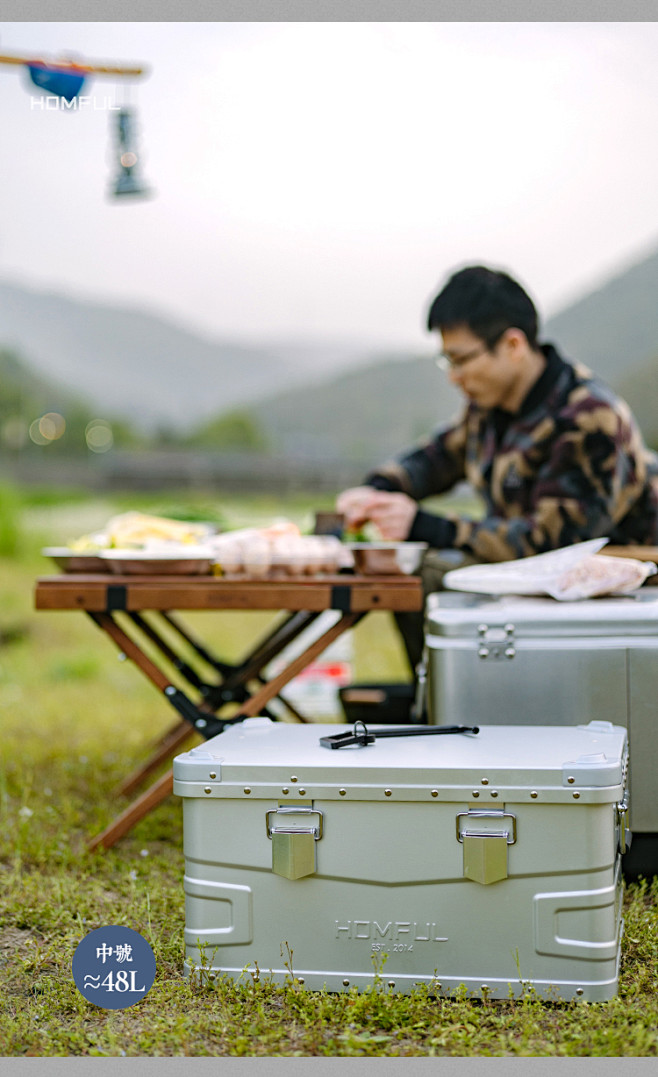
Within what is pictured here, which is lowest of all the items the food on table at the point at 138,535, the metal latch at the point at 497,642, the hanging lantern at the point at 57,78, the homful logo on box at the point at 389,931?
the homful logo on box at the point at 389,931

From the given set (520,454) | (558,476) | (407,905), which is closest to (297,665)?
(407,905)

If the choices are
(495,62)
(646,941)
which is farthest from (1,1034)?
(495,62)

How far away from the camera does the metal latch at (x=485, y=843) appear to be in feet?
5.49

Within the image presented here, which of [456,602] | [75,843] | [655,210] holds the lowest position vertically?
[75,843]

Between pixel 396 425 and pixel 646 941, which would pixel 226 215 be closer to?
pixel 396 425

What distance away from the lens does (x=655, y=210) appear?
568 centimetres

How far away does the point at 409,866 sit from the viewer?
5.62ft

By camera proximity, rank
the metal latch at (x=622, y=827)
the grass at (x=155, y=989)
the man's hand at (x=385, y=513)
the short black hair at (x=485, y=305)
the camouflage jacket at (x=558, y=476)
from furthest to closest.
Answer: the short black hair at (x=485, y=305) < the man's hand at (x=385, y=513) < the camouflage jacket at (x=558, y=476) < the metal latch at (x=622, y=827) < the grass at (x=155, y=989)

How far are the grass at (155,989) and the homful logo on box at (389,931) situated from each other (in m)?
0.08

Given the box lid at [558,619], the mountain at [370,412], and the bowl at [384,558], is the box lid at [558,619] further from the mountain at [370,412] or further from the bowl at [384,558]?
the mountain at [370,412]

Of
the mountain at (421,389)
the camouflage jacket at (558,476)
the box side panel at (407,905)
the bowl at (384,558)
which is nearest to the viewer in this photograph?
the box side panel at (407,905)

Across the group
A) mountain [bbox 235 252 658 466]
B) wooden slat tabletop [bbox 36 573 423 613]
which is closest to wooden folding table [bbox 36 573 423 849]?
wooden slat tabletop [bbox 36 573 423 613]

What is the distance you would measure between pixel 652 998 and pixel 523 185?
5084 mm

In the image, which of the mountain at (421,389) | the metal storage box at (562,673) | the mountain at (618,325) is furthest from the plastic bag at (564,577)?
the mountain at (618,325)
